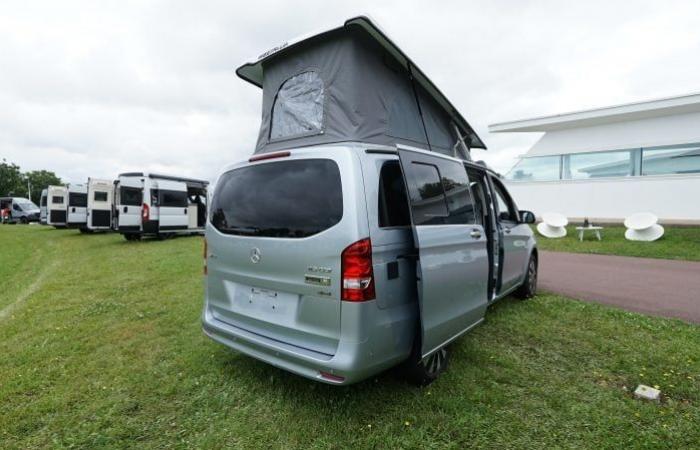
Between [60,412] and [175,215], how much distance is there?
40.2ft

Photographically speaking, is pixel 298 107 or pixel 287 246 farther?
pixel 298 107

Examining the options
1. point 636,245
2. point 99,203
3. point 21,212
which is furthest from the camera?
point 21,212


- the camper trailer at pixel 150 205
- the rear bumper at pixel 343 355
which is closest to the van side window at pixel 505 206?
the rear bumper at pixel 343 355

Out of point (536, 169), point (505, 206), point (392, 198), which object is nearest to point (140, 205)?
point (505, 206)

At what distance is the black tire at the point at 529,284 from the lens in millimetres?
5512

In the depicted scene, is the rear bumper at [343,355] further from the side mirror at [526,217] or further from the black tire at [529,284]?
the black tire at [529,284]

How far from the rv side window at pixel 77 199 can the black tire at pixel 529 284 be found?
58.6 ft

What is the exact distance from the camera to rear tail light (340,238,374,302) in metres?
2.38

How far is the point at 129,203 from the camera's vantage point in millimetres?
13188

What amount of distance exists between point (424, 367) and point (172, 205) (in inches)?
516

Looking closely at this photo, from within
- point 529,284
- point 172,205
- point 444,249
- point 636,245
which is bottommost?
point 529,284

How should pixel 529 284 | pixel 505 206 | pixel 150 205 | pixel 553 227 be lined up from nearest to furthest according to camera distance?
pixel 505 206 < pixel 529 284 < pixel 150 205 < pixel 553 227

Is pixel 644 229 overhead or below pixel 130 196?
below

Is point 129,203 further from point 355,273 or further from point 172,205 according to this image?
point 355,273
